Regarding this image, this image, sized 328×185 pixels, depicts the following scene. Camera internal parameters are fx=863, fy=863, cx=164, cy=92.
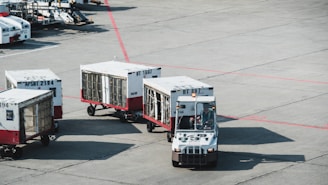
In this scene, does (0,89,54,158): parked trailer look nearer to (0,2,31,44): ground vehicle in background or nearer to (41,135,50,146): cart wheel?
(41,135,50,146): cart wheel

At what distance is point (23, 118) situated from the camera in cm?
3569

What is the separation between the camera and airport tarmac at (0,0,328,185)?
3375 centimetres

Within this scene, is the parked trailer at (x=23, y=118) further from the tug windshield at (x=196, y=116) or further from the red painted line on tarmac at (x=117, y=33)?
the red painted line on tarmac at (x=117, y=33)

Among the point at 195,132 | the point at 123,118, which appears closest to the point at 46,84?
the point at 123,118

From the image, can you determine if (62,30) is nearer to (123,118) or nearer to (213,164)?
(123,118)

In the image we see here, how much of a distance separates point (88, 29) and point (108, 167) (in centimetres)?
3630

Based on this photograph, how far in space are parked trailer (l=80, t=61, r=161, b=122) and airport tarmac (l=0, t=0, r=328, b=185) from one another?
75 centimetres

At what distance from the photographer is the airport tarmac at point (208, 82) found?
33750 millimetres

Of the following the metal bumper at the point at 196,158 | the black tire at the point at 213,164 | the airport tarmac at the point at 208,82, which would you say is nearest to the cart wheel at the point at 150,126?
the airport tarmac at the point at 208,82

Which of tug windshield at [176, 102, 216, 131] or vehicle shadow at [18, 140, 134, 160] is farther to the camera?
Result: vehicle shadow at [18, 140, 134, 160]

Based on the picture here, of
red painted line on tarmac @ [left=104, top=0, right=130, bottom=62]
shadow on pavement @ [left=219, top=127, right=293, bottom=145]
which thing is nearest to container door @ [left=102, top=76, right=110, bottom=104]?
shadow on pavement @ [left=219, top=127, right=293, bottom=145]

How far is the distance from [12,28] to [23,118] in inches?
1057

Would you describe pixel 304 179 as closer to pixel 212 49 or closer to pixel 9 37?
pixel 212 49

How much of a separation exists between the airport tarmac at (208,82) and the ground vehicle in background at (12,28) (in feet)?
2.87
